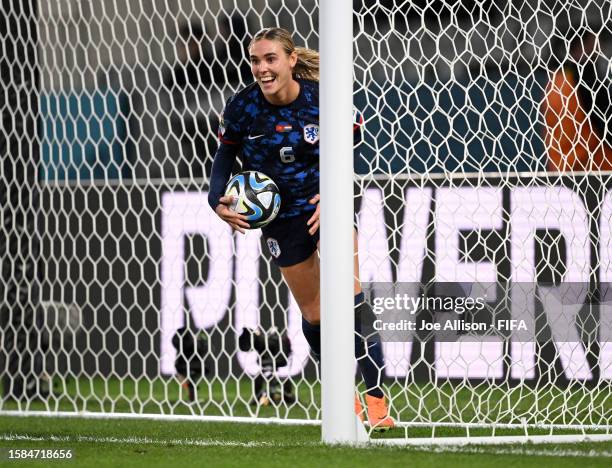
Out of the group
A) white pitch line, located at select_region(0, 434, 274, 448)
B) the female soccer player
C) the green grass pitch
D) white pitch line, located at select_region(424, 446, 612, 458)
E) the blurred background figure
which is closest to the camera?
the green grass pitch

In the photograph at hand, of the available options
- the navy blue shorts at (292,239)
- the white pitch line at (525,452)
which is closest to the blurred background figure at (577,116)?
the navy blue shorts at (292,239)

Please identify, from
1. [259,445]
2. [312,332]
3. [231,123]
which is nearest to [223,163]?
[231,123]

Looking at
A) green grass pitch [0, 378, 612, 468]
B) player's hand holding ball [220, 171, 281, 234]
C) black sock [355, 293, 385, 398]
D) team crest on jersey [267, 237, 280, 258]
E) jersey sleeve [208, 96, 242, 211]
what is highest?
jersey sleeve [208, 96, 242, 211]

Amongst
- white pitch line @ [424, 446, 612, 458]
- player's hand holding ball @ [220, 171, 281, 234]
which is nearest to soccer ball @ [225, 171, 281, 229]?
player's hand holding ball @ [220, 171, 281, 234]

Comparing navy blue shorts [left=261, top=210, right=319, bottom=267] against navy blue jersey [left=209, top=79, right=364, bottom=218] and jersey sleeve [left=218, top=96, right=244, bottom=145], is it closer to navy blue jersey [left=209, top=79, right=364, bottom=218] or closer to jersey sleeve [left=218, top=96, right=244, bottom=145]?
navy blue jersey [left=209, top=79, right=364, bottom=218]

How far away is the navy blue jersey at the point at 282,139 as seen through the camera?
5.07 m

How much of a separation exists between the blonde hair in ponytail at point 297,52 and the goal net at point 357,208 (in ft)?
1.37

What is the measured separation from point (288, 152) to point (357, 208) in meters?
2.08

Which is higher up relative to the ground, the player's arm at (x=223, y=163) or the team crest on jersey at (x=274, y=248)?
the player's arm at (x=223, y=163)

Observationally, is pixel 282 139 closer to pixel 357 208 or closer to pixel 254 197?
pixel 254 197

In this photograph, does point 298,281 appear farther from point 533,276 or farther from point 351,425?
point 533,276

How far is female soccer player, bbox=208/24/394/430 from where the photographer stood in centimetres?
506

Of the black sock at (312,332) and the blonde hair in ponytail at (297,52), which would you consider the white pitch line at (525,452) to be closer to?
the black sock at (312,332)

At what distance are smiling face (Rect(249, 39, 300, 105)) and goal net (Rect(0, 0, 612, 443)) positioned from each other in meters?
0.62
